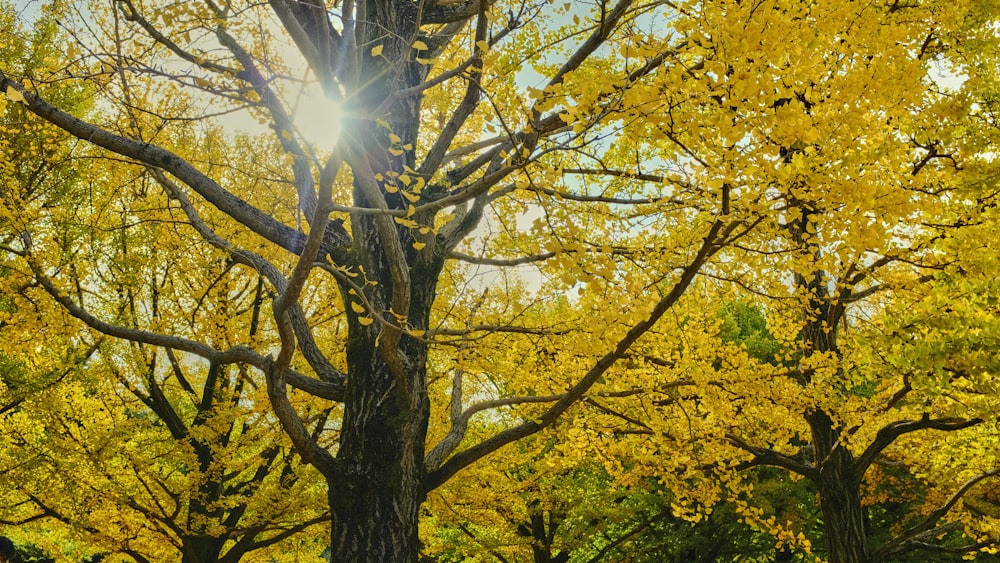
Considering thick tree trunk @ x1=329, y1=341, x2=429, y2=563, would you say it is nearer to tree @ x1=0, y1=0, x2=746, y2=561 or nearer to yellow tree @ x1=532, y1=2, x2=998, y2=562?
tree @ x1=0, y1=0, x2=746, y2=561

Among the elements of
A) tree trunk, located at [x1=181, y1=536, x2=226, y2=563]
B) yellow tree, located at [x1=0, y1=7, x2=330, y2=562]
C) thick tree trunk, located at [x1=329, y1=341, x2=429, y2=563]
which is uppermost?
yellow tree, located at [x1=0, y1=7, x2=330, y2=562]

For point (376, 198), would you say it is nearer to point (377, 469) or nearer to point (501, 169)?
point (501, 169)

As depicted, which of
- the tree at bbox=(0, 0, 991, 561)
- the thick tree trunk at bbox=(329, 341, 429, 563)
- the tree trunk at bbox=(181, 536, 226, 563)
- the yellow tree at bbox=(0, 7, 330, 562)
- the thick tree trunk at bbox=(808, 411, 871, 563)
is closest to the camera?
the tree at bbox=(0, 0, 991, 561)

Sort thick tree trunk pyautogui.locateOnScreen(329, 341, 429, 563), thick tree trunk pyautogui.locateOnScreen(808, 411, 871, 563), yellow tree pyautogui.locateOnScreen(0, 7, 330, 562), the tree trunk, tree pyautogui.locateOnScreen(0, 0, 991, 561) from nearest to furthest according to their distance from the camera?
tree pyautogui.locateOnScreen(0, 0, 991, 561)
thick tree trunk pyautogui.locateOnScreen(329, 341, 429, 563)
thick tree trunk pyautogui.locateOnScreen(808, 411, 871, 563)
yellow tree pyautogui.locateOnScreen(0, 7, 330, 562)
the tree trunk

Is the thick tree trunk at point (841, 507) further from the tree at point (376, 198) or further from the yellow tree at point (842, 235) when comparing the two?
the tree at point (376, 198)

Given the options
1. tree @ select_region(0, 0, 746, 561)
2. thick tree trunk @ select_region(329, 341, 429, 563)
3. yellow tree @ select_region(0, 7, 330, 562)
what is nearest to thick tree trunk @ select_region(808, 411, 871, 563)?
tree @ select_region(0, 0, 746, 561)

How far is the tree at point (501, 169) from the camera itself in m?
2.97

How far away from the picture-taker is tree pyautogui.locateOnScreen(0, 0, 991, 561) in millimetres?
2975

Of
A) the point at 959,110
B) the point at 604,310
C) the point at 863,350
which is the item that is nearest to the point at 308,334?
Result: the point at 604,310

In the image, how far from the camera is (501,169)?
2.85 m

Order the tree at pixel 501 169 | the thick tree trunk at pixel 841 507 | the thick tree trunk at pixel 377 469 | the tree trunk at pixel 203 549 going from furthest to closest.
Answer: the tree trunk at pixel 203 549
the thick tree trunk at pixel 841 507
the thick tree trunk at pixel 377 469
the tree at pixel 501 169

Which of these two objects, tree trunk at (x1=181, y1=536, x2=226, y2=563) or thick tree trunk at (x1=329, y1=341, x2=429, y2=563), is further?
tree trunk at (x1=181, y1=536, x2=226, y2=563)

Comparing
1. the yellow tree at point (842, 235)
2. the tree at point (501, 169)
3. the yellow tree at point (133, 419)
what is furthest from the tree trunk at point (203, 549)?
the yellow tree at point (842, 235)

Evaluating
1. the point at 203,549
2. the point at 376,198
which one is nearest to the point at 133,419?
the point at 203,549
